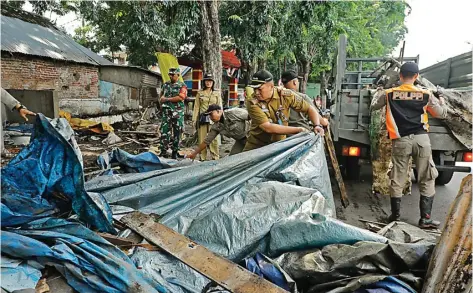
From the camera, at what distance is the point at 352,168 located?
5199 millimetres

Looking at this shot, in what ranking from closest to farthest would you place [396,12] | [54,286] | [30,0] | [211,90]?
1. [54,286]
2. [211,90]
3. [30,0]
4. [396,12]

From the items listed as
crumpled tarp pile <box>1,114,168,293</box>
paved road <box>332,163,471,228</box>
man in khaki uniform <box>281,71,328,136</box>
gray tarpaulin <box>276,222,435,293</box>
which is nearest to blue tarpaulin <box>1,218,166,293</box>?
crumpled tarp pile <box>1,114,168,293</box>

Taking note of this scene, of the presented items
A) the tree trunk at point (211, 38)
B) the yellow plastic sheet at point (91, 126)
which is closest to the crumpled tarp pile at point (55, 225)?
the tree trunk at point (211, 38)

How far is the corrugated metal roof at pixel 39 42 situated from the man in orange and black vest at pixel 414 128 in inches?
365

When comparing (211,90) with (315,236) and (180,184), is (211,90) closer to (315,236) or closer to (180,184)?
(180,184)

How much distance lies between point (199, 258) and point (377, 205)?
3132 mm

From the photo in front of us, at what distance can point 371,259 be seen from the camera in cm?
176

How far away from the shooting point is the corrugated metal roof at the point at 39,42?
942 centimetres

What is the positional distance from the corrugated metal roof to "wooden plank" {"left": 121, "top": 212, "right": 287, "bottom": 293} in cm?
881

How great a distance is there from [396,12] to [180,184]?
23.7 meters

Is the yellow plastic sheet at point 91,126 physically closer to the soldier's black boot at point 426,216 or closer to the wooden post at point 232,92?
the wooden post at point 232,92

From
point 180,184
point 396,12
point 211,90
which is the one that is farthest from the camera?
point 396,12

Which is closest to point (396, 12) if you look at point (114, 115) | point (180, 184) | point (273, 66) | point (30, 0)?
point (273, 66)

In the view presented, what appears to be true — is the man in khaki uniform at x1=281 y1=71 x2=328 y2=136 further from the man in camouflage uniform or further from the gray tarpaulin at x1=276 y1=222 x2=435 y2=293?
the gray tarpaulin at x1=276 y1=222 x2=435 y2=293
